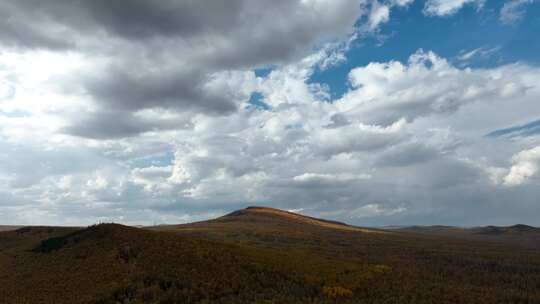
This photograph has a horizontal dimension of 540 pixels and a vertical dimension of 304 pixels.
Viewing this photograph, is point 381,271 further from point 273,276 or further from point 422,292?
point 273,276

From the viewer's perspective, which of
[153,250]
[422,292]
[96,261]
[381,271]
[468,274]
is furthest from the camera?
[468,274]

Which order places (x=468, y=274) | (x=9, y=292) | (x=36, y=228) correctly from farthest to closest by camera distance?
1. (x=36, y=228)
2. (x=468, y=274)
3. (x=9, y=292)

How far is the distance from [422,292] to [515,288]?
1565cm

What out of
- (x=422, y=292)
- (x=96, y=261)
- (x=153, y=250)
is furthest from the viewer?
(x=153, y=250)

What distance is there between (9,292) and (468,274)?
2303 inches

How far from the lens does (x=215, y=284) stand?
40156 mm

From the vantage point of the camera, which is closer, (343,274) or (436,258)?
(343,274)

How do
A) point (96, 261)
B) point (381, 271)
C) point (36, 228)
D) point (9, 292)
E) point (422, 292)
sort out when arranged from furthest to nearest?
point (36, 228) → point (381, 271) → point (96, 261) → point (422, 292) → point (9, 292)

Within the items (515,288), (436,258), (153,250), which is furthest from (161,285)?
(436,258)

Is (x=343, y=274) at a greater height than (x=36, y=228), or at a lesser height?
lesser

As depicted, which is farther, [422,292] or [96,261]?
[96,261]

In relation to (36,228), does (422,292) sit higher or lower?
lower

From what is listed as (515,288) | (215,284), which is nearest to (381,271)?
(515,288)

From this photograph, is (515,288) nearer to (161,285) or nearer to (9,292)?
(161,285)
